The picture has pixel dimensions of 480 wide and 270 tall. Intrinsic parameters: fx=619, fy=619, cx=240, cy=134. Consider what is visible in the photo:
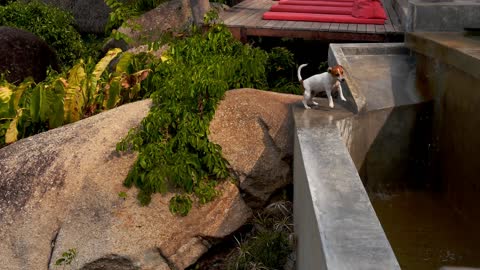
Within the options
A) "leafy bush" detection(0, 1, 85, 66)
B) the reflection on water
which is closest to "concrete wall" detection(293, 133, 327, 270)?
the reflection on water

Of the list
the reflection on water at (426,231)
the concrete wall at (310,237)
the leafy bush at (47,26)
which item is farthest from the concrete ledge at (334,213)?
the leafy bush at (47,26)

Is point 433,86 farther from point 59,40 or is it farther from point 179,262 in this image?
point 59,40

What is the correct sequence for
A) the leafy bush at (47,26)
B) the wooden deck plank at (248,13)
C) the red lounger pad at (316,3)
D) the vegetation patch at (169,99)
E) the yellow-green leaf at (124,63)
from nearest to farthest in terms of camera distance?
the vegetation patch at (169,99) → the yellow-green leaf at (124,63) → the wooden deck plank at (248,13) → the red lounger pad at (316,3) → the leafy bush at (47,26)

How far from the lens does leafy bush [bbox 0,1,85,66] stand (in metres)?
12.6

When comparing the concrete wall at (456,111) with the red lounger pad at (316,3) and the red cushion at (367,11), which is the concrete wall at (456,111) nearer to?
the red cushion at (367,11)

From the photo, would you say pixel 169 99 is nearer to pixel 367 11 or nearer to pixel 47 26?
pixel 367 11

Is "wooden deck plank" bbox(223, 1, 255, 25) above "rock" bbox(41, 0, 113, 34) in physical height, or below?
above

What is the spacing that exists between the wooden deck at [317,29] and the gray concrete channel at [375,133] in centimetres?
115

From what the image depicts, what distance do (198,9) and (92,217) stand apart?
4.70m

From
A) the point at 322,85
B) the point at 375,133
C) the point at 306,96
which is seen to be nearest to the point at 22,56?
the point at 306,96

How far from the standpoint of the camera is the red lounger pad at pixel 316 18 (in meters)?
9.66

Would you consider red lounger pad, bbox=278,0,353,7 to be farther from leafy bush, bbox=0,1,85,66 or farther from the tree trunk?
leafy bush, bbox=0,1,85,66

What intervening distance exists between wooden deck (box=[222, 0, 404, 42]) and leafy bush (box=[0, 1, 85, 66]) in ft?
13.2

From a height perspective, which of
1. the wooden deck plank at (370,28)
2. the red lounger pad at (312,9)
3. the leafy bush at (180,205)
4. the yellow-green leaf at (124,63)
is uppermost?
the red lounger pad at (312,9)
